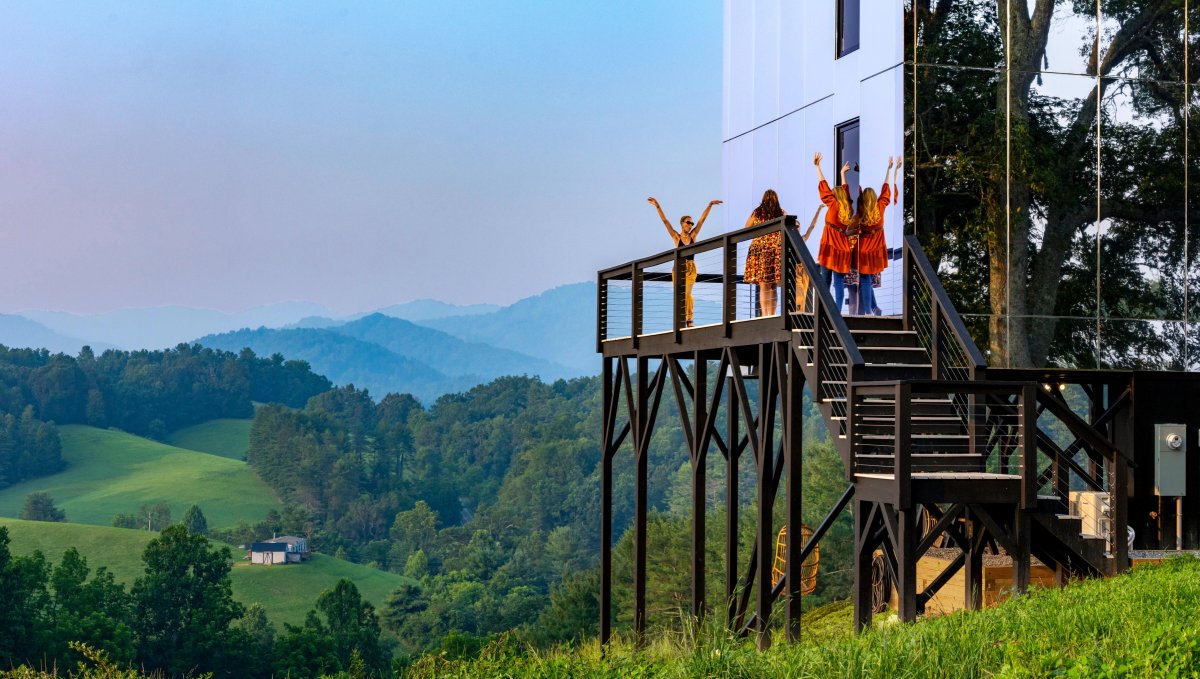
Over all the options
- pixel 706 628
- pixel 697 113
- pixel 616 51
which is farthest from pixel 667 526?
pixel 616 51

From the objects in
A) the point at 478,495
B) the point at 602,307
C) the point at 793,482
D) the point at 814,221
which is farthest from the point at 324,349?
the point at 793,482

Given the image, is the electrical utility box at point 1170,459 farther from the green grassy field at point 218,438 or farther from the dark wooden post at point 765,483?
the green grassy field at point 218,438

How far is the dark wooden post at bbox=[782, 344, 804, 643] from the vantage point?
512 inches

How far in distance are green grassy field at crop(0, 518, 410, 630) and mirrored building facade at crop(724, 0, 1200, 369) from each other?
82.5 meters

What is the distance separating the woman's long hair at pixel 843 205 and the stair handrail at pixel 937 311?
0.85 metres

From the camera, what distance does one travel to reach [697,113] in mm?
131625

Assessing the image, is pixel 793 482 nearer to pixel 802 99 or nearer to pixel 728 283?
pixel 728 283

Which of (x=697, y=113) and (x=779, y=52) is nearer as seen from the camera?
(x=779, y=52)

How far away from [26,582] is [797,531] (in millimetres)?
70033

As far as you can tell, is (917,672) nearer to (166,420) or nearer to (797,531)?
(797,531)

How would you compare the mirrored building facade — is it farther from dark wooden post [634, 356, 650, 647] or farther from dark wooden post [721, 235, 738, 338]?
dark wooden post [634, 356, 650, 647]

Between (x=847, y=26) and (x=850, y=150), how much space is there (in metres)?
1.61

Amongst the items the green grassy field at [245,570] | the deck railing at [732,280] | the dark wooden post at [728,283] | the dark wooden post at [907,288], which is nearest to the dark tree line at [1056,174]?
the dark wooden post at [907,288]

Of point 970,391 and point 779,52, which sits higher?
point 779,52
